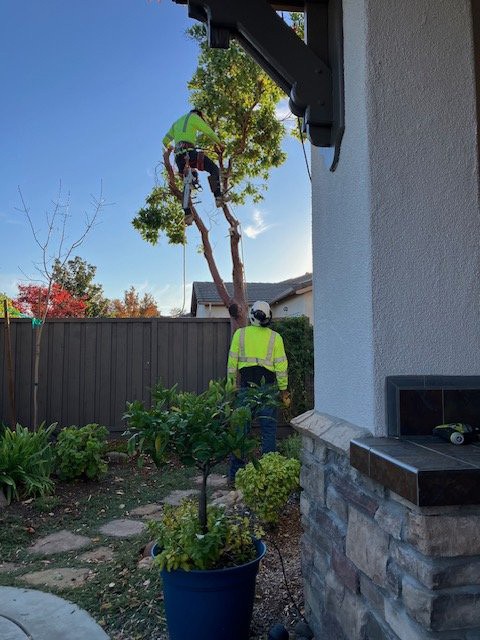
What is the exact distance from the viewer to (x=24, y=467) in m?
4.38

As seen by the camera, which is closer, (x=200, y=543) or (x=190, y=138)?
(x=200, y=543)

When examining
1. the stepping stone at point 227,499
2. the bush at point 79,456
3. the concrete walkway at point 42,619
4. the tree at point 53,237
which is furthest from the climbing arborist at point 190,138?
the concrete walkway at point 42,619

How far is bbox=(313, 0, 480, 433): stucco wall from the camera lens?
1.62 meters

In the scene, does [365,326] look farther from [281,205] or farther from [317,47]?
[281,205]

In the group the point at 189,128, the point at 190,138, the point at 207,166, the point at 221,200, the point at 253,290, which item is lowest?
→ the point at 253,290

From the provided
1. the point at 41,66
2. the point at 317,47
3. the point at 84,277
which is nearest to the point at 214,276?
the point at 41,66

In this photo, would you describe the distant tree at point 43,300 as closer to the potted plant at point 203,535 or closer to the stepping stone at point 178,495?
the stepping stone at point 178,495

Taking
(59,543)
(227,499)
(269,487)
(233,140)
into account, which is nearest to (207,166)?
(233,140)

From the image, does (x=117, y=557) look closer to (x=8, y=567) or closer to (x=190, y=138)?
(x=8, y=567)

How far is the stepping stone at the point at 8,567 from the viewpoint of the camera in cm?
300

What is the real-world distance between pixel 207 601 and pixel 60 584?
124 cm

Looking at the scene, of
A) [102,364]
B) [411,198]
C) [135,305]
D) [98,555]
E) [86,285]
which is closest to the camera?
[411,198]

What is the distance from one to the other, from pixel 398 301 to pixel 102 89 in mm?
6675

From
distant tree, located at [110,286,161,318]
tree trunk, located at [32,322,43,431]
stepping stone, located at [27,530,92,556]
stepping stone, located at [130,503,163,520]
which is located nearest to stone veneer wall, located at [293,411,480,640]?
stepping stone, located at [27,530,92,556]
